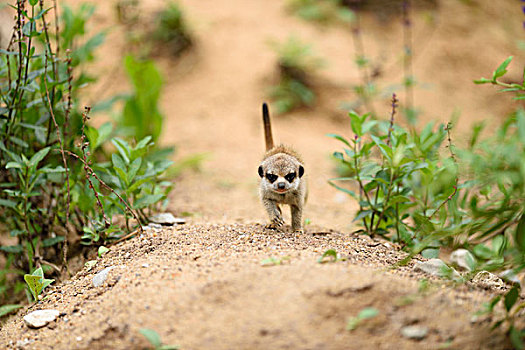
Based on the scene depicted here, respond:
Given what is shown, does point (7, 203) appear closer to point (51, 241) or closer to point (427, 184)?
point (51, 241)

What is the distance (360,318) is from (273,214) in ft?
5.22

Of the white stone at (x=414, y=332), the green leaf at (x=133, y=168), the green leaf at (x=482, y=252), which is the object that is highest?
the green leaf at (x=133, y=168)

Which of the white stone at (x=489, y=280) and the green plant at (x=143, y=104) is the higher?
the green plant at (x=143, y=104)

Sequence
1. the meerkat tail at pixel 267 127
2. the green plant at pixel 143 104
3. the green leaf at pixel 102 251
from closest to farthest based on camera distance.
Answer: the green leaf at pixel 102 251, the meerkat tail at pixel 267 127, the green plant at pixel 143 104

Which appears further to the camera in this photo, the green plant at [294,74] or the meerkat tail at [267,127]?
the green plant at [294,74]

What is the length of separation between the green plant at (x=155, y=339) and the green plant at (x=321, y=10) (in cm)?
925

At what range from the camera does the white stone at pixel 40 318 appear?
104 inches

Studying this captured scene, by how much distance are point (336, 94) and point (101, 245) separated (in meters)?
6.17

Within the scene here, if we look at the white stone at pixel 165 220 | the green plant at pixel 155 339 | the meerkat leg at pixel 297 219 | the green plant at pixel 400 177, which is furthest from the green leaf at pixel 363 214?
the green plant at pixel 155 339

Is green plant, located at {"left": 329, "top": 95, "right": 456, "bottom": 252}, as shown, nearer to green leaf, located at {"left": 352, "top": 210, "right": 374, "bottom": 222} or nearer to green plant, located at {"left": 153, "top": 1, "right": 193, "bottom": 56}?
green leaf, located at {"left": 352, "top": 210, "right": 374, "bottom": 222}

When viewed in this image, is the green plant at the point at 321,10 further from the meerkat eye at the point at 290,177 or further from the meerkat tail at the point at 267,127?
the meerkat eye at the point at 290,177

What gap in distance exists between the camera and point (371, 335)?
201 cm


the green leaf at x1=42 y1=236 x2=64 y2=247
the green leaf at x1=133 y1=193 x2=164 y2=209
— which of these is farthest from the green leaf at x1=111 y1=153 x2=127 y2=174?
the green leaf at x1=42 y1=236 x2=64 y2=247

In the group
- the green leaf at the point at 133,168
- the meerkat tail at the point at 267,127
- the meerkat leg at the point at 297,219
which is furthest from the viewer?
the meerkat tail at the point at 267,127
